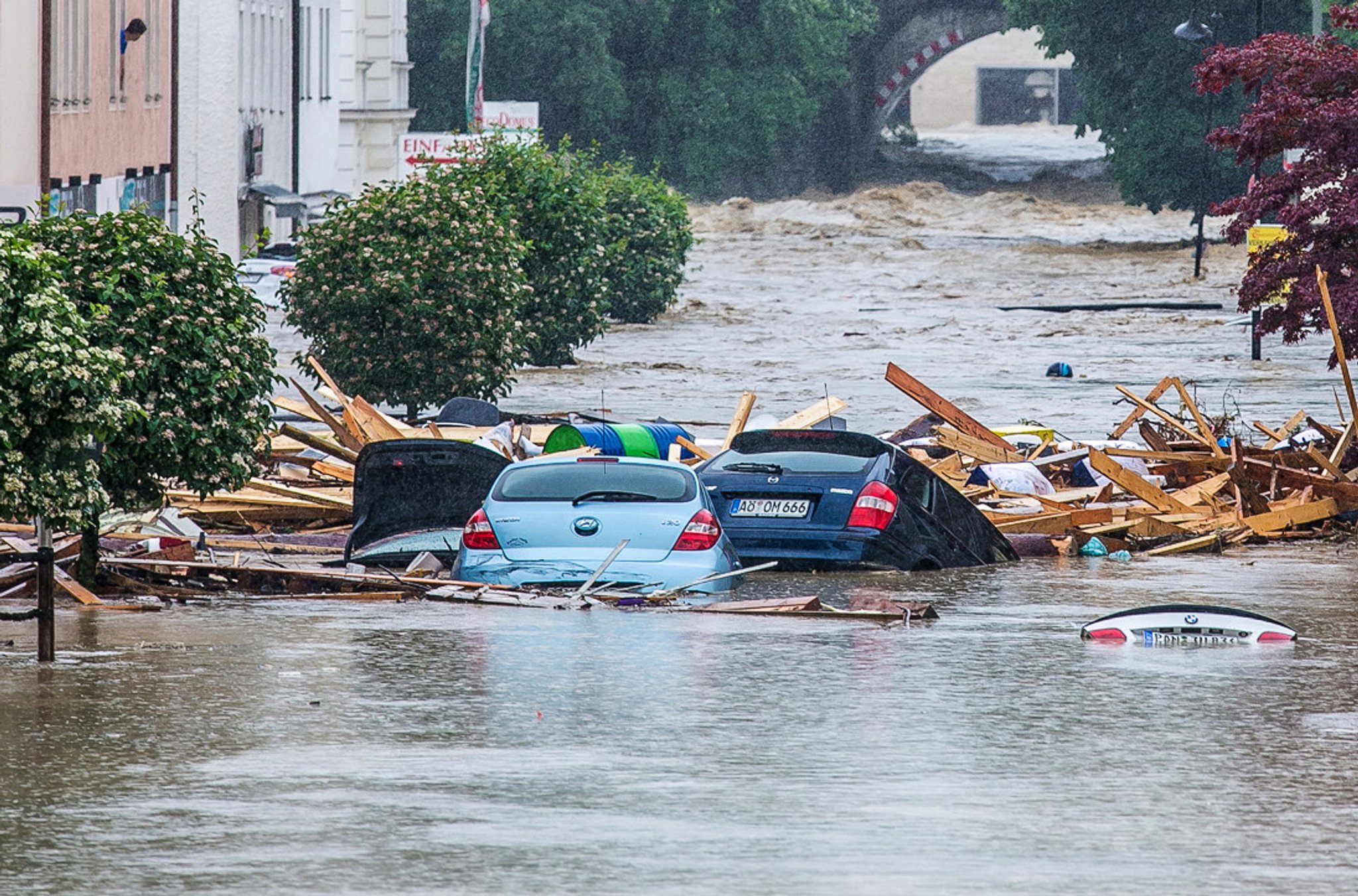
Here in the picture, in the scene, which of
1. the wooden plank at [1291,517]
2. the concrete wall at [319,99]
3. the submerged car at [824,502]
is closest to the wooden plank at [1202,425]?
the wooden plank at [1291,517]

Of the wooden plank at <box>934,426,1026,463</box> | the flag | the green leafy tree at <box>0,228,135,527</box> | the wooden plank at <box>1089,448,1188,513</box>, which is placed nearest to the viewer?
the green leafy tree at <box>0,228,135,527</box>

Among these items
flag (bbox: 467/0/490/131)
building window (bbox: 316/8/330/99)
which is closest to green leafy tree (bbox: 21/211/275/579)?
flag (bbox: 467/0/490/131)

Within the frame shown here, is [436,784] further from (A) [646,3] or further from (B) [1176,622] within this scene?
(A) [646,3]

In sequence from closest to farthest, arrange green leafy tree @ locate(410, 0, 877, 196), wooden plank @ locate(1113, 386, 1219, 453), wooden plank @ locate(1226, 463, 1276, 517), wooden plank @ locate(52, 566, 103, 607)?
wooden plank @ locate(52, 566, 103, 607) → wooden plank @ locate(1226, 463, 1276, 517) → wooden plank @ locate(1113, 386, 1219, 453) → green leafy tree @ locate(410, 0, 877, 196)

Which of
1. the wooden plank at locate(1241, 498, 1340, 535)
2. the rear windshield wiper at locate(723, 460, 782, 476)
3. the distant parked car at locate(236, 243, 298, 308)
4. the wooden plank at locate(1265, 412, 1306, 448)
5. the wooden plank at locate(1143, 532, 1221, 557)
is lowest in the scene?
the wooden plank at locate(1143, 532, 1221, 557)

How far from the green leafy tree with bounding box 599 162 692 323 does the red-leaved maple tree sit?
26511 mm

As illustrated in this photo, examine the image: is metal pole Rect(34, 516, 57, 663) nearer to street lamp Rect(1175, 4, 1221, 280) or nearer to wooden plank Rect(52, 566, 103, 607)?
wooden plank Rect(52, 566, 103, 607)

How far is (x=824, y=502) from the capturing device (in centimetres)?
1830

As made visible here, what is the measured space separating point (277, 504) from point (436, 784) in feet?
39.4

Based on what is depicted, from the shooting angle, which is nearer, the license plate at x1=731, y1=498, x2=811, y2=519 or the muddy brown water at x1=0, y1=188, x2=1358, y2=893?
the muddy brown water at x1=0, y1=188, x2=1358, y2=893

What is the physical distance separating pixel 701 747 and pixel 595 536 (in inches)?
227

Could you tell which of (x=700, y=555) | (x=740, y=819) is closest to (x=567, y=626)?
(x=700, y=555)

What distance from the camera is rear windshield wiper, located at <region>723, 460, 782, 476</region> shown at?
1855 cm

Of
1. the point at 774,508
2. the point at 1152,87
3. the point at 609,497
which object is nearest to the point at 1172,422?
the point at 774,508
